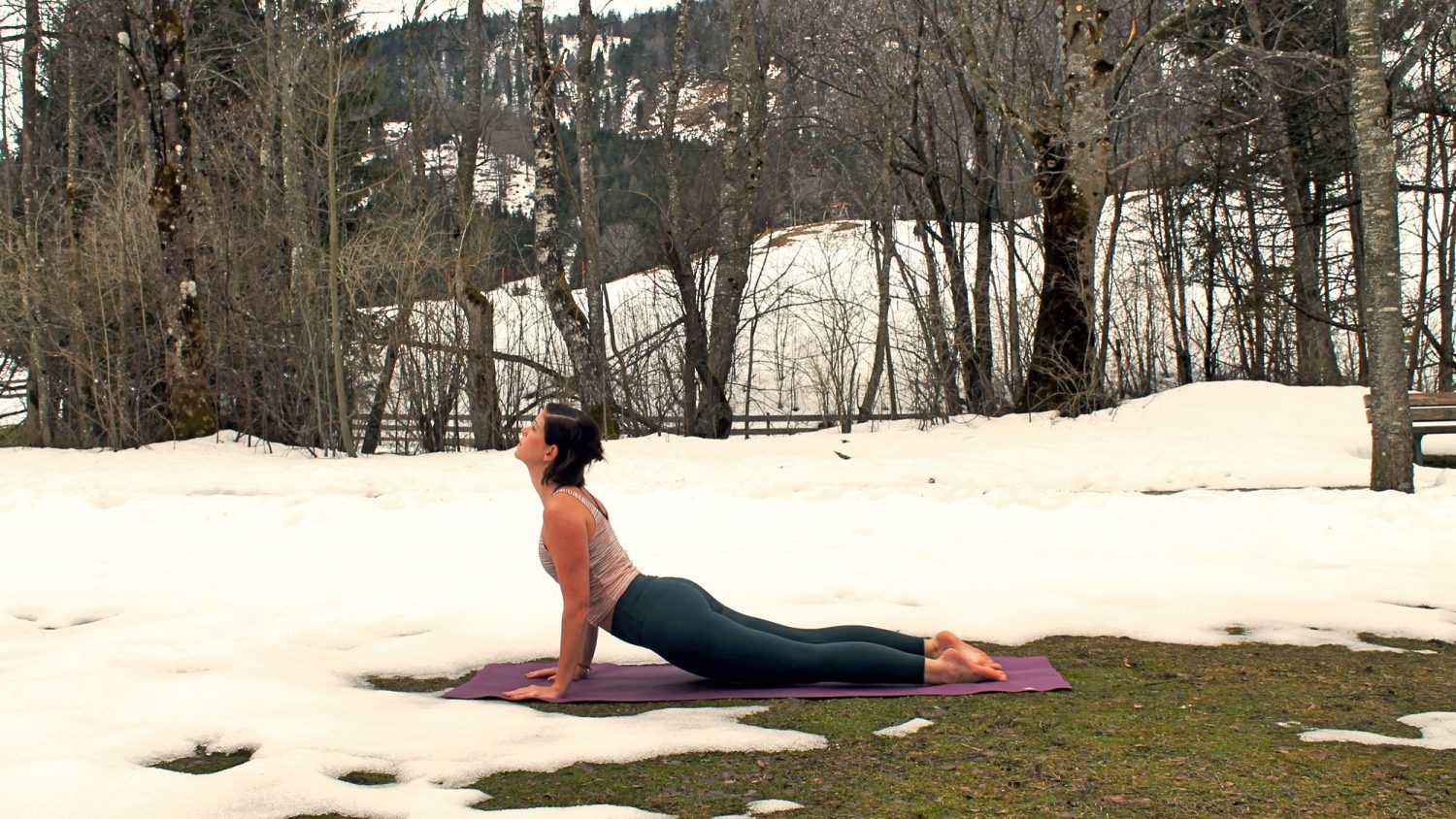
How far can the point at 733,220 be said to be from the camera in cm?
1720

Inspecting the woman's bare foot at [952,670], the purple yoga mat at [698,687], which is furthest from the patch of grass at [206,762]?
the woman's bare foot at [952,670]

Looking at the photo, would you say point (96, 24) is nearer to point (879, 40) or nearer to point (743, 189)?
point (743, 189)

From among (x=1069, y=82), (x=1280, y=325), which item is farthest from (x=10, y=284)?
(x=1280, y=325)

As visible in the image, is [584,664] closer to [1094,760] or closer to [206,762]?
[206,762]

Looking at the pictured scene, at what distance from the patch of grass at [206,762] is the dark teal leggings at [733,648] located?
1439mm

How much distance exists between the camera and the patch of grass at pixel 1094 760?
128 inches

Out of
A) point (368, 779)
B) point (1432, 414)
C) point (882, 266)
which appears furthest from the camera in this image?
point (882, 266)

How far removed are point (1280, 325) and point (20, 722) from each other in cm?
1908

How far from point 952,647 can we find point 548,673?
1.60 metres

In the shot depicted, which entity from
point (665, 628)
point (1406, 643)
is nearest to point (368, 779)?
point (665, 628)

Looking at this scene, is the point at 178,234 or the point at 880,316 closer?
the point at 178,234

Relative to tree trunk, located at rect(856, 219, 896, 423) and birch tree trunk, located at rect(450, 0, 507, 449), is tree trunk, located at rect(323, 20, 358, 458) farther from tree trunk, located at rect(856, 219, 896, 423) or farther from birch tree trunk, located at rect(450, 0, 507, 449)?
tree trunk, located at rect(856, 219, 896, 423)

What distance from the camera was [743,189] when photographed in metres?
17.5

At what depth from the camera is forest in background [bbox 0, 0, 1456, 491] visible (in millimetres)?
15039
